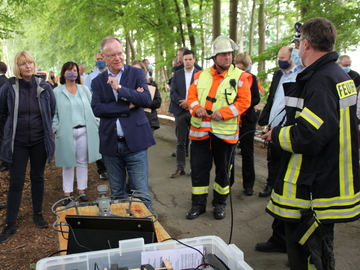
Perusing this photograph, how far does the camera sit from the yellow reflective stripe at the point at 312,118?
7.59 ft

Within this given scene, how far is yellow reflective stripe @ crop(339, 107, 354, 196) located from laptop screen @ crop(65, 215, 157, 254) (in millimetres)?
1406

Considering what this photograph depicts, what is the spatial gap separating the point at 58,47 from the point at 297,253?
27.8 m

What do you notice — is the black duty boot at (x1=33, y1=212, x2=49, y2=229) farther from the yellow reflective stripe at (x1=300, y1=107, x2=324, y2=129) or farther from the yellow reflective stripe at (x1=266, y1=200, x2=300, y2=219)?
the yellow reflective stripe at (x1=300, y1=107, x2=324, y2=129)

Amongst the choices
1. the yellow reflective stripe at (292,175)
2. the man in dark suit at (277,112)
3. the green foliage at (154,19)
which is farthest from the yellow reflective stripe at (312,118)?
the green foliage at (154,19)

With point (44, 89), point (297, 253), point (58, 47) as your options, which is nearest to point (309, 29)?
point (297, 253)

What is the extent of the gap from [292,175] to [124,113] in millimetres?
1949

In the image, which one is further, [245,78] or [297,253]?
[245,78]

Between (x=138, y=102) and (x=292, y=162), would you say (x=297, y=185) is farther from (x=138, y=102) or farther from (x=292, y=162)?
(x=138, y=102)

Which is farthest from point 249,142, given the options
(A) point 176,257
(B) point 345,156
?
(A) point 176,257

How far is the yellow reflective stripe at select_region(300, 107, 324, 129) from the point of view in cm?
231

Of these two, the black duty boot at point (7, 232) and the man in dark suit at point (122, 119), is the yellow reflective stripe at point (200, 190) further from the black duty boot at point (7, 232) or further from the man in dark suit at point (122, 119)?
the black duty boot at point (7, 232)

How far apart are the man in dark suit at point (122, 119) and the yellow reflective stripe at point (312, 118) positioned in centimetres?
182

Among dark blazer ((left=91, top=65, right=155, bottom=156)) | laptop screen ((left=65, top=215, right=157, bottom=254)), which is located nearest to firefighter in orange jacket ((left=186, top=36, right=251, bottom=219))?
dark blazer ((left=91, top=65, right=155, bottom=156))

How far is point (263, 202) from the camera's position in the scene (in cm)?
538
